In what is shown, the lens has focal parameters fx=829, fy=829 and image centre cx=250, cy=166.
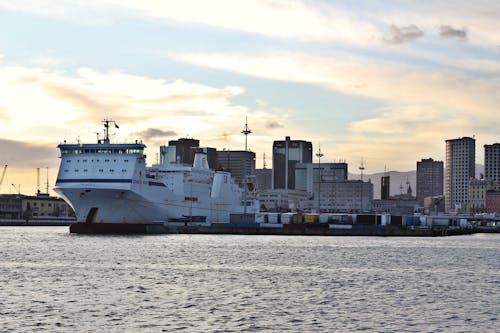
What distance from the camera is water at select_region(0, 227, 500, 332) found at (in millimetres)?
41656

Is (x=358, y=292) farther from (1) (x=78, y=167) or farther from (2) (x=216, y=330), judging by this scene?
(1) (x=78, y=167)

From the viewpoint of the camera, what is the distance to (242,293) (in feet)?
176

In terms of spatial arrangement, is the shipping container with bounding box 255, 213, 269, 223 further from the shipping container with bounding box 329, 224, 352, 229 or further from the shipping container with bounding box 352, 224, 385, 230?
the shipping container with bounding box 352, 224, 385, 230

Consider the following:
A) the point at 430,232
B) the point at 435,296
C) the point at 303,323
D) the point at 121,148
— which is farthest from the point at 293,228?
the point at 303,323

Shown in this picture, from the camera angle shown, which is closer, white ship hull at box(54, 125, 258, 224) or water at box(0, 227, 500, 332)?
water at box(0, 227, 500, 332)

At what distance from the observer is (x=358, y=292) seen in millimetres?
55406

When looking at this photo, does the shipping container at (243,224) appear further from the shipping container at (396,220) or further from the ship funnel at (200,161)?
the shipping container at (396,220)

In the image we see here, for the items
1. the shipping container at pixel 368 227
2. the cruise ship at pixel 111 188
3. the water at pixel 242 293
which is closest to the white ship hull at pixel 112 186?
the cruise ship at pixel 111 188

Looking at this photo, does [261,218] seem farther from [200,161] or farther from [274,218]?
[200,161]

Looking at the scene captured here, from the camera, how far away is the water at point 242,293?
41.7m

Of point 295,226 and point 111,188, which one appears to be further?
point 295,226

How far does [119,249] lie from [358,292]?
46.4m

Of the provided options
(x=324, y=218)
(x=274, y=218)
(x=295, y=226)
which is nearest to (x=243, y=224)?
Result: (x=295, y=226)

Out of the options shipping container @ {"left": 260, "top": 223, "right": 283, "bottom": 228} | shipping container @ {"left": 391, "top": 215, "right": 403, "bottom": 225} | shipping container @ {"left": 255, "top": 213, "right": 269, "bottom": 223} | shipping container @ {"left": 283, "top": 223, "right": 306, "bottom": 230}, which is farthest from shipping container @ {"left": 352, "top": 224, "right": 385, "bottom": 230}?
shipping container @ {"left": 255, "top": 213, "right": 269, "bottom": 223}
